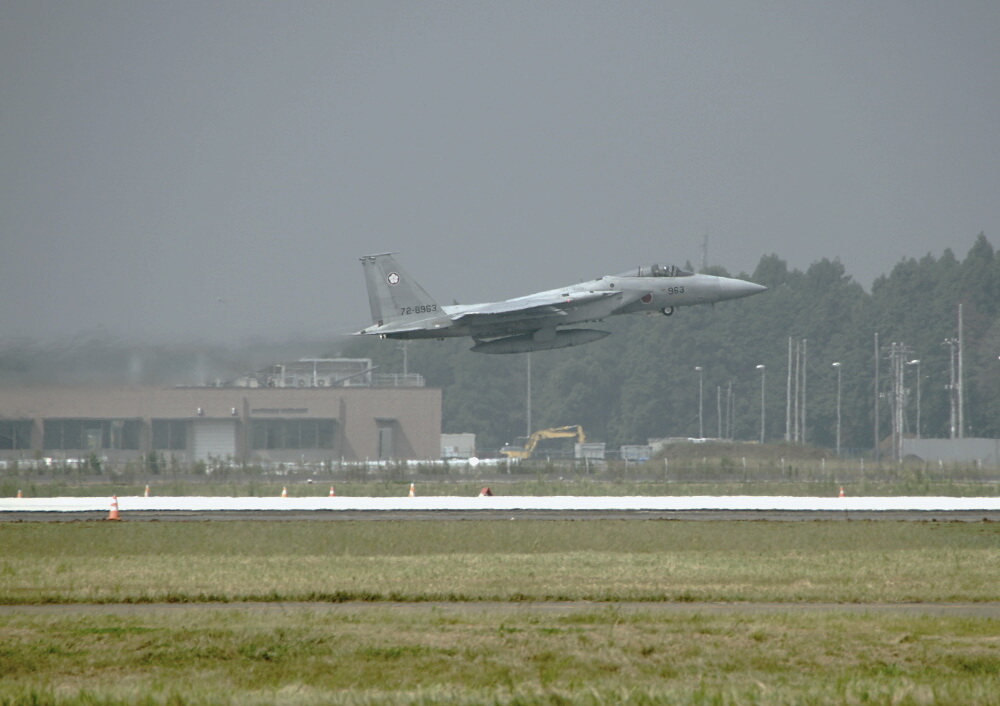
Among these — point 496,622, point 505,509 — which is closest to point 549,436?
point 505,509

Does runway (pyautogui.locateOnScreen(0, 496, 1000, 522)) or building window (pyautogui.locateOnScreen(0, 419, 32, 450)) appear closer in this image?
runway (pyautogui.locateOnScreen(0, 496, 1000, 522))

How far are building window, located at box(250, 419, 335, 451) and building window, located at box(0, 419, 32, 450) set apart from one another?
1658 cm

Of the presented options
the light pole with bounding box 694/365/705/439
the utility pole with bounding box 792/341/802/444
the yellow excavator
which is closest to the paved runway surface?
the utility pole with bounding box 792/341/802/444

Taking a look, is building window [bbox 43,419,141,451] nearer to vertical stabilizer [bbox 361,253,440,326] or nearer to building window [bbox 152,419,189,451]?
building window [bbox 152,419,189,451]

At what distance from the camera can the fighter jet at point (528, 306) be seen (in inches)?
1746

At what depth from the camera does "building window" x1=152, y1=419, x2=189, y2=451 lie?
6606 centimetres

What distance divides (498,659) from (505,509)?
76.1 ft

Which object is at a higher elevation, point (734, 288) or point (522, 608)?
point (734, 288)

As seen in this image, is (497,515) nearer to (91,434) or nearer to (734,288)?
(734,288)

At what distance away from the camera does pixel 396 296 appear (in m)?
44.8

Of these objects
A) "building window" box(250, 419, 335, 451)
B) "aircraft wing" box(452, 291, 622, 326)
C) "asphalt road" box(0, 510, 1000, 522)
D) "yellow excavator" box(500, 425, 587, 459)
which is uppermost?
"aircraft wing" box(452, 291, 622, 326)

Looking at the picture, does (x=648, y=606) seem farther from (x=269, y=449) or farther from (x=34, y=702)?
(x=269, y=449)

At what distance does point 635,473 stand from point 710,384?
206 ft

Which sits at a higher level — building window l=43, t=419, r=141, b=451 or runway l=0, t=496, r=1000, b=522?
building window l=43, t=419, r=141, b=451
